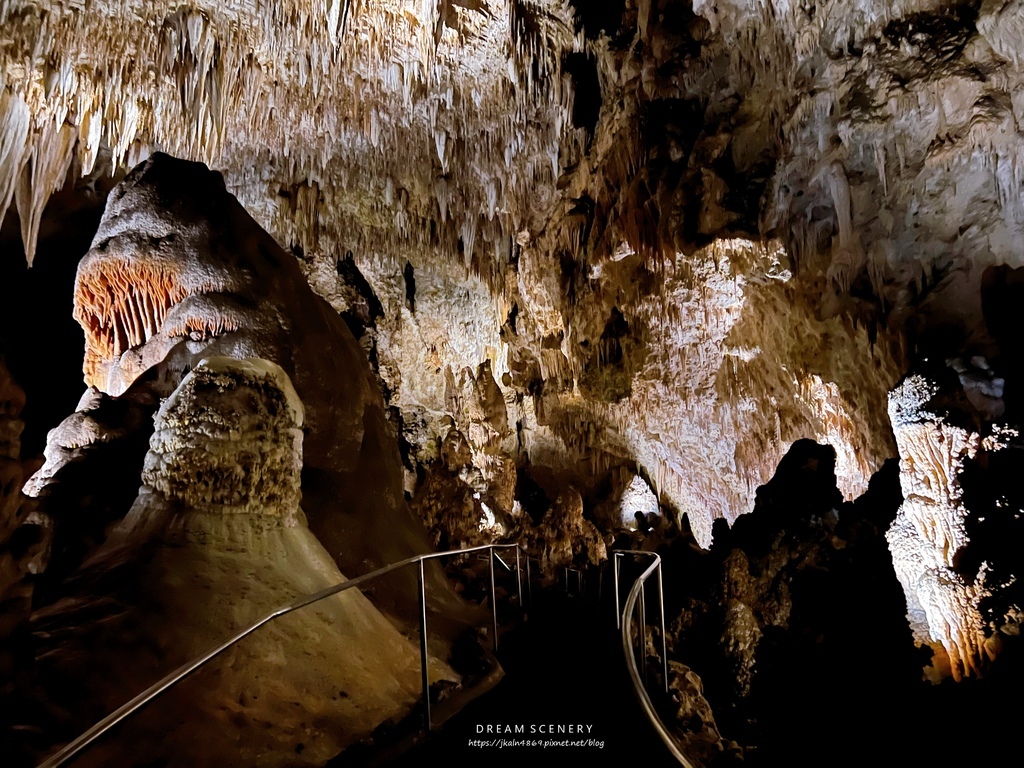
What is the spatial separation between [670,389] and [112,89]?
38.1ft

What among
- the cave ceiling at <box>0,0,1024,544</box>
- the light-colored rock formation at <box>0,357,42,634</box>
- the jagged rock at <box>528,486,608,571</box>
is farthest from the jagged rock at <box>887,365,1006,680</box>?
the light-colored rock formation at <box>0,357,42,634</box>

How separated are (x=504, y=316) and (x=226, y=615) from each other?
10301 millimetres

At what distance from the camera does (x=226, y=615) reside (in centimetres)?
370

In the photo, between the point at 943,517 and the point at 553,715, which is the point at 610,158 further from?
the point at 553,715

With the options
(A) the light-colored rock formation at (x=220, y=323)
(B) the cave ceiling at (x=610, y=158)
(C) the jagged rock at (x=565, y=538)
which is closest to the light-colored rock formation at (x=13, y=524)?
(A) the light-colored rock formation at (x=220, y=323)

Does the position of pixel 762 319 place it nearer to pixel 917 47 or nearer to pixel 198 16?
pixel 917 47

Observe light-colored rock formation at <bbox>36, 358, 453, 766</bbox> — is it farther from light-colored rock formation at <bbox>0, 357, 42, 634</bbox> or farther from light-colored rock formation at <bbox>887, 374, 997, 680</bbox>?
light-colored rock formation at <bbox>887, 374, 997, 680</bbox>

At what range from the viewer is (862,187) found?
8297 mm

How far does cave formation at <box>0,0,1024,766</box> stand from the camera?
3.72 metres

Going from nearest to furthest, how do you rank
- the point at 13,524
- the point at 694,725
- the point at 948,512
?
the point at 13,524, the point at 694,725, the point at 948,512

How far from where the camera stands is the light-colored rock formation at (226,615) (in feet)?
9.82

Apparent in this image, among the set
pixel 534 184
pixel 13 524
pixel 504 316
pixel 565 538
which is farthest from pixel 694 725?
pixel 504 316

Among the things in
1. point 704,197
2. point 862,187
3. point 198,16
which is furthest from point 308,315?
point 862,187

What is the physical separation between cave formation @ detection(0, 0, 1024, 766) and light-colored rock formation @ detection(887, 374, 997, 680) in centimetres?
3
